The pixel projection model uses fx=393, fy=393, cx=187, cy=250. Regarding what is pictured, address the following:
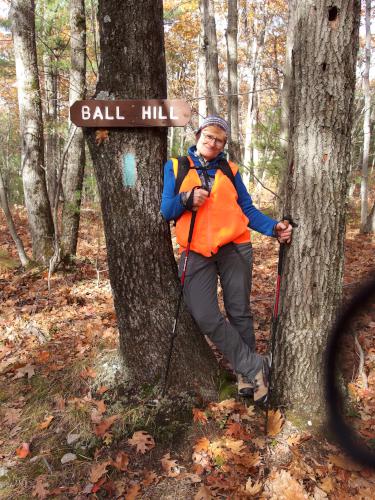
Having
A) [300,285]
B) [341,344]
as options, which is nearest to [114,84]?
[300,285]

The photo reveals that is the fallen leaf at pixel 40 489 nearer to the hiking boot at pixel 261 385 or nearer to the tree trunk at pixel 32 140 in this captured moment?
the hiking boot at pixel 261 385

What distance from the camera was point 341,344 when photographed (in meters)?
2.43

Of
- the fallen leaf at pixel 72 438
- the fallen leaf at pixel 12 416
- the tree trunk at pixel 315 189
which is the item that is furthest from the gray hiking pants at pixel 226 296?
the fallen leaf at pixel 12 416

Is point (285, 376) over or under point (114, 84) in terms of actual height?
under

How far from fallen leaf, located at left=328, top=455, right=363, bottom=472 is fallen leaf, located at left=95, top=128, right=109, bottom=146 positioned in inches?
114

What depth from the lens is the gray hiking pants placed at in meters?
3.12

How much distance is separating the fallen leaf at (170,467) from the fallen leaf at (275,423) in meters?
0.75

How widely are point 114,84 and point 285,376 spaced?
2.64 metres

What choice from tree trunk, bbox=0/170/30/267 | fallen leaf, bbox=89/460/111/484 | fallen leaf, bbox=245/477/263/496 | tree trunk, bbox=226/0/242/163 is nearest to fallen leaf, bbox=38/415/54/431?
fallen leaf, bbox=89/460/111/484

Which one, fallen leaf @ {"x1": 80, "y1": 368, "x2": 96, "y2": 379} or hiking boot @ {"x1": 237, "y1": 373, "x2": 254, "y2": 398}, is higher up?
hiking boot @ {"x1": 237, "y1": 373, "x2": 254, "y2": 398}

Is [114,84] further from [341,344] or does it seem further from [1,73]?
[1,73]

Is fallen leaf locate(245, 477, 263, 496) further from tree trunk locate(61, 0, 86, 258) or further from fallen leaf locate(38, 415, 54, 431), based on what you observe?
tree trunk locate(61, 0, 86, 258)

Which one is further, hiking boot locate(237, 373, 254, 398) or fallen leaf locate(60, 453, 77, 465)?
hiking boot locate(237, 373, 254, 398)

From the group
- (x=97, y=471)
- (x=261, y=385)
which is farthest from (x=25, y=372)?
(x=261, y=385)
